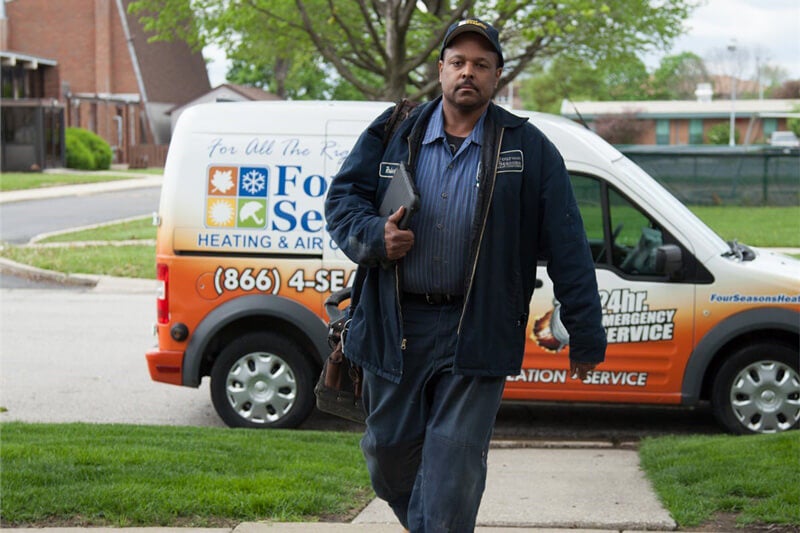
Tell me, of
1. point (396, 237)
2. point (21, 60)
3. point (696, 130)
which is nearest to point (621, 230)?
point (396, 237)

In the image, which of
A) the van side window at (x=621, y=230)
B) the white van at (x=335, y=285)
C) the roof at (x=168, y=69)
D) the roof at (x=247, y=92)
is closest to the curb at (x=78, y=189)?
the roof at (x=247, y=92)

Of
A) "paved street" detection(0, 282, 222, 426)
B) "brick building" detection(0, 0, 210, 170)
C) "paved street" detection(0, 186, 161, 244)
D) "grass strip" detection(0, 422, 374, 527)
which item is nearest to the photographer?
"grass strip" detection(0, 422, 374, 527)

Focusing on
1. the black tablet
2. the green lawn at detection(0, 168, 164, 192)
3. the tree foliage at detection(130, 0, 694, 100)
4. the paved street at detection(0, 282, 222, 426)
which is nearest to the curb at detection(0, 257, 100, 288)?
the paved street at detection(0, 282, 222, 426)

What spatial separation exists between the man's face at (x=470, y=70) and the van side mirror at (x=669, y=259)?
383cm

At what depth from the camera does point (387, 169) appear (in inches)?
159

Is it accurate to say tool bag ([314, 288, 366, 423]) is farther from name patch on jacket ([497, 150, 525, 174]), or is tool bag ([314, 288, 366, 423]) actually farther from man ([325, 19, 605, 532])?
name patch on jacket ([497, 150, 525, 174])

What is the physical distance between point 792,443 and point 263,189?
12.1 feet

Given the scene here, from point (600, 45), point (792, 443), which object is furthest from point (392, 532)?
point (600, 45)

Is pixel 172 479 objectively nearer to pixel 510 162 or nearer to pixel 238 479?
pixel 238 479

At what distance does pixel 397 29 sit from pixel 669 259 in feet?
29.8

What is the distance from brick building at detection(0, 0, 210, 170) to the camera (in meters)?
55.0

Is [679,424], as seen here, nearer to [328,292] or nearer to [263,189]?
[328,292]

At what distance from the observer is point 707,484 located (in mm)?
5707

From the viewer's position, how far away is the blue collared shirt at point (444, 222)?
3850mm
